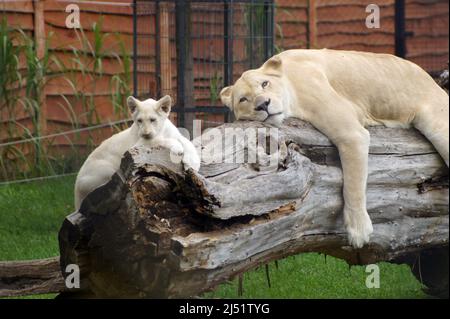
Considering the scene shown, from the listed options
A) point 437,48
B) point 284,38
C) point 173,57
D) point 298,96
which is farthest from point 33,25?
point 298,96

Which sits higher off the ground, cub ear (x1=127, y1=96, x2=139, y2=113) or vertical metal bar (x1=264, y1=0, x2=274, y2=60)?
vertical metal bar (x1=264, y1=0, x2=274, y2=60)

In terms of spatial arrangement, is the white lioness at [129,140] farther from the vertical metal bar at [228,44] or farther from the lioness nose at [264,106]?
the vertical metal bar at [228,44]

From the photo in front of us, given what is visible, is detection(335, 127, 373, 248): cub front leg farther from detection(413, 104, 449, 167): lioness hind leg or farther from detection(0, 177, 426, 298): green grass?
detection(0, 177, 426, 298): green grass

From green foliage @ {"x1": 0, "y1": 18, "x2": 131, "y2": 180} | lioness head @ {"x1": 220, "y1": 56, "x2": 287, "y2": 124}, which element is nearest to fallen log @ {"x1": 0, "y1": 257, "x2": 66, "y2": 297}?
lioness head @ {"x1": 220, "y1": 56, "x2": 287, "y2": 124}

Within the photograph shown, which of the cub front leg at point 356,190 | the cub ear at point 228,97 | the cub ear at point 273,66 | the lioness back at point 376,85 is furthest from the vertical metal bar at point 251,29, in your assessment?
the cub front leg at point 356,190

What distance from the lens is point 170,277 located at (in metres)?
3.55

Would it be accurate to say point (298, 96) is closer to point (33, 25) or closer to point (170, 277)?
point (170, 277)

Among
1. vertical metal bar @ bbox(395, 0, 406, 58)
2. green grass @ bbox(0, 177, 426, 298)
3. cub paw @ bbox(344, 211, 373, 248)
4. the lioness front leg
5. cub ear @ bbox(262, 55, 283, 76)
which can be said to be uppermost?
vertical metal bar @ bbox(395, 0, 406, 58)

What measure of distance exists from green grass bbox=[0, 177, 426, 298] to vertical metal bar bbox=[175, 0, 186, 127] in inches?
44.5

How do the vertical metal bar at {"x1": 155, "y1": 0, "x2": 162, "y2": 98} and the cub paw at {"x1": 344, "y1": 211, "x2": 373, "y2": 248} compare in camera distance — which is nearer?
the cub paw at {"x1": 344, "y1": 211, "x2": 373, "y2": 248}

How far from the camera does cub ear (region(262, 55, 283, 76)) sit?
441cm

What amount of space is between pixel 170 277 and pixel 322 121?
49.0 inches

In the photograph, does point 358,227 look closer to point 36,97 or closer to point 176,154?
point 176,154

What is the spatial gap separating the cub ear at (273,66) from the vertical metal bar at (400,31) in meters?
3.37
